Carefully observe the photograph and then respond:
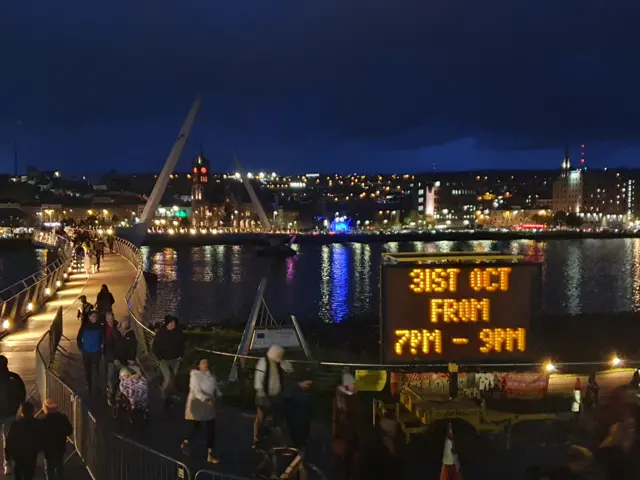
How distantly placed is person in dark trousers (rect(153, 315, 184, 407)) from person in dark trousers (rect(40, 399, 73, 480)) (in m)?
3.34

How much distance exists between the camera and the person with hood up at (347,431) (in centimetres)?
737

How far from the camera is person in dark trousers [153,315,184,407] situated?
34.7ft

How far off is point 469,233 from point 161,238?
249 feet

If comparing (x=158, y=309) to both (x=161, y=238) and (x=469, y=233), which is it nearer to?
(x=161, y=238)

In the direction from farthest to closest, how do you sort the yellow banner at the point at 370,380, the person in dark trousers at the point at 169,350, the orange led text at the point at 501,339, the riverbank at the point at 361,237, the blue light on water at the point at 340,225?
1. the blue light on water at the point at 340,225
2. the riverbank at the point at 361,237
3. the yellow banner at the point at 370,380
4. the person in dark trousers at the point at 169,350
5. the orange led text at the point at 501,339

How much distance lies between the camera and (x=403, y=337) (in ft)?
31.5

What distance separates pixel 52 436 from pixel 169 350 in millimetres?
3719

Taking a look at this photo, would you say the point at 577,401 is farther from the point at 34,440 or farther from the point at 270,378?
the point at 34,440

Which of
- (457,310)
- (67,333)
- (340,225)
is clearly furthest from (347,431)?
(340,225)

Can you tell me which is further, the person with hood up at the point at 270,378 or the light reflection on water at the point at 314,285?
the light reflection on water at the point at 314,285

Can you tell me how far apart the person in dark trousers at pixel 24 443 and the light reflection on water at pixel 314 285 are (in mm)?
20508

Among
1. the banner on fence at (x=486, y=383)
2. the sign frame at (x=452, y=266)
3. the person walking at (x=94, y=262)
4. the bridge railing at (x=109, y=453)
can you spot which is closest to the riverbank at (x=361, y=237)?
the person walking at (x=94, y=262)

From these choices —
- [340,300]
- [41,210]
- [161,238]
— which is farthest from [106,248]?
[41,210]

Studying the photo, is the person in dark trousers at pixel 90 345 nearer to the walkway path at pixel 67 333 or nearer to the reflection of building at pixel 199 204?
the walkway path at pixel 67 333
